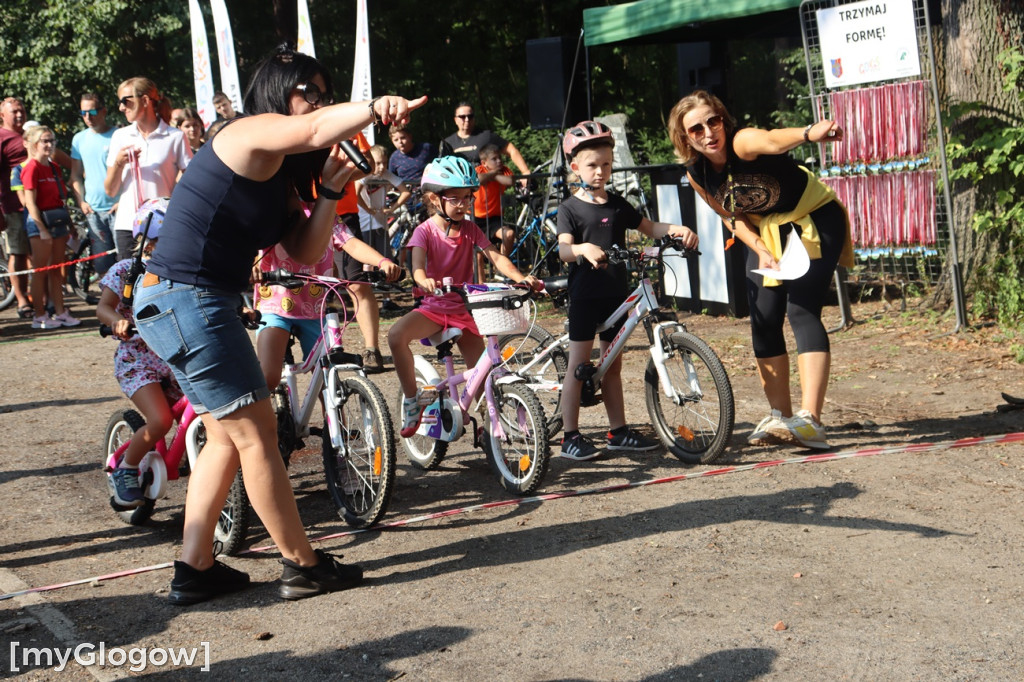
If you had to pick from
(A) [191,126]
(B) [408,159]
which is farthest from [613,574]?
(B) [408,159]

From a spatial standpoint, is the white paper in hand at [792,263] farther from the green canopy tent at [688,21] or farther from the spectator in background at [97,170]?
the spectator in background at [97,170]

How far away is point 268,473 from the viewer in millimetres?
4426

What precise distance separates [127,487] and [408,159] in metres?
8.02

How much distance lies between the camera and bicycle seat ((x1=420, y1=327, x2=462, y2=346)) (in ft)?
20.6

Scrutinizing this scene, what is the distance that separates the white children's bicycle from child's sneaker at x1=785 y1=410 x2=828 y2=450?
16.3 inches

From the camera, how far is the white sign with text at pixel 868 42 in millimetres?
9172

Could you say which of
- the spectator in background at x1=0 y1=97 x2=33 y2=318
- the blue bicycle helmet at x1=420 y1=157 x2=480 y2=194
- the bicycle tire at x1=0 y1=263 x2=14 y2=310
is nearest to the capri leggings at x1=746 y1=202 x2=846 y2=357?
the blue bicycle helmet at x1=420 y1=157 x2=480 y2=194

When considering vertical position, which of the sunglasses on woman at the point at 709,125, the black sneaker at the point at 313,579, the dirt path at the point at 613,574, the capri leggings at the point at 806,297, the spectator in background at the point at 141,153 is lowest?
the dirt path at the point at 613,574

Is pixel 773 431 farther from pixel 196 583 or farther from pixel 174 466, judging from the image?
pixel 196 583

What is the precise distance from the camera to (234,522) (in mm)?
5152

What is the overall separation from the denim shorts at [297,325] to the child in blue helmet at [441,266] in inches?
17.7

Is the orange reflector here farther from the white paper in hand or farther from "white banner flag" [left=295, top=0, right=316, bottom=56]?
"white banner flag" [left=295, top=0, right=316, bottom=56]

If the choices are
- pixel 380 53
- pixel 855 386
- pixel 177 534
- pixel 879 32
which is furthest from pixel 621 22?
pixel 380 53

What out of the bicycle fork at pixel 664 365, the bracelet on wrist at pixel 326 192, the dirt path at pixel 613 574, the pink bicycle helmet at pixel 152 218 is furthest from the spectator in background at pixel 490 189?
the bracelet on wrist at pixel 326 192
